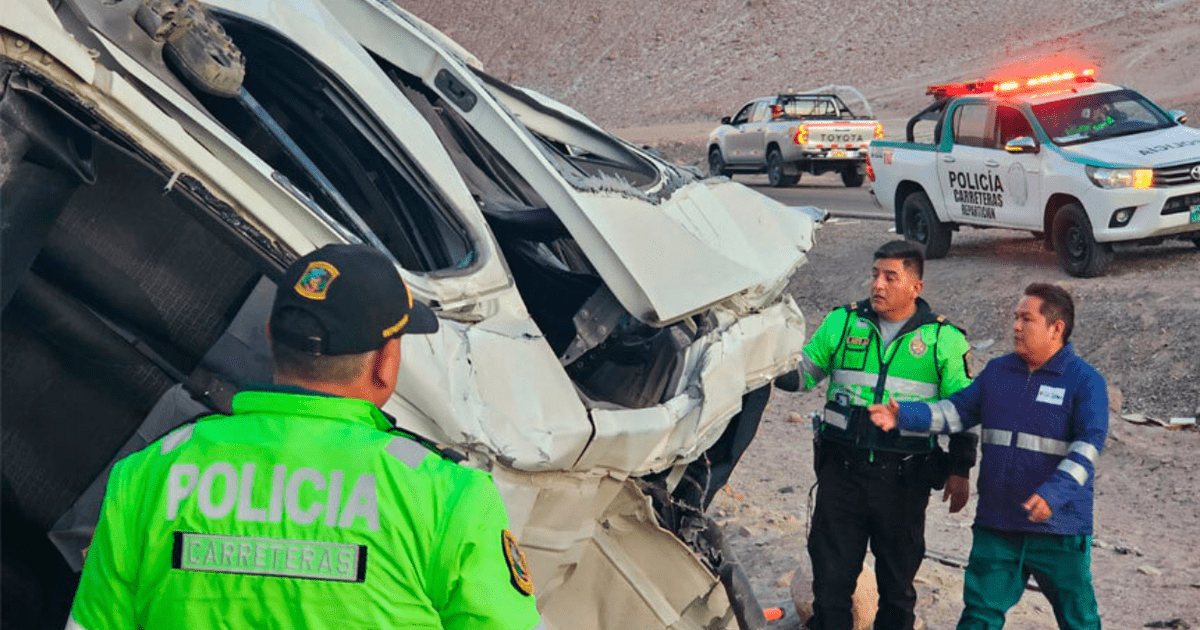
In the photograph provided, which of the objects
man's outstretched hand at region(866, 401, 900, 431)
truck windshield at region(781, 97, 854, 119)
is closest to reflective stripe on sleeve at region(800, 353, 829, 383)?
man's outstretched hand at region(866, 401, 900, 431)

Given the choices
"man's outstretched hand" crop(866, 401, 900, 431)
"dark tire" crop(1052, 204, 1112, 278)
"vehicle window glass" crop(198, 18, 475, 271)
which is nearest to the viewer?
"vehicle window glass" crop(198, 18, 475, 271)

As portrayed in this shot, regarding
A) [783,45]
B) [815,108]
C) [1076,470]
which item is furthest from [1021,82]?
[783,45]

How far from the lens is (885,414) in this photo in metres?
5.09

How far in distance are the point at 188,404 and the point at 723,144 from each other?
22412mm

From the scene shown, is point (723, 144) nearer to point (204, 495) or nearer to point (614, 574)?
point (614, 574)

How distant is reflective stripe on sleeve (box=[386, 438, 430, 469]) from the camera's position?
6.70 ft

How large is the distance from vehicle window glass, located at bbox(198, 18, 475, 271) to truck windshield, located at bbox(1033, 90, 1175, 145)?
31.1 ft

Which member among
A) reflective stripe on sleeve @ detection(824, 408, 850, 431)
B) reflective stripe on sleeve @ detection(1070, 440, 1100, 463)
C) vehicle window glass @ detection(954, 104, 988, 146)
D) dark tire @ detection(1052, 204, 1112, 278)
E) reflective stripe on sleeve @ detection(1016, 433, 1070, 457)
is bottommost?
reflective stripe on sleeve @ detection(824, 408, 850, 431)

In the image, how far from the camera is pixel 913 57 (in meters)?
44.9

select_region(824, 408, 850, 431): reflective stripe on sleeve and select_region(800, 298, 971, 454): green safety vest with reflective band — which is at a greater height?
select_region(800, 298, 971, 454): green safety vest with reflective band

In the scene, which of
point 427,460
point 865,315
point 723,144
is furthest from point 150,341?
point 723,144

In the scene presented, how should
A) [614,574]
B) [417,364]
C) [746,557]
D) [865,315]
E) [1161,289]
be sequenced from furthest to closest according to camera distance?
1. [1161,289]
2. [746,557]
3. [865,315]
4. [614,574]
5. [417,364]

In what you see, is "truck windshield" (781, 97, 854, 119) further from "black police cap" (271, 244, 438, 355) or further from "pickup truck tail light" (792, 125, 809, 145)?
"black police cap" (271, 244, 438, 355)

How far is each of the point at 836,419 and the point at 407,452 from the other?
3532 millimetres
